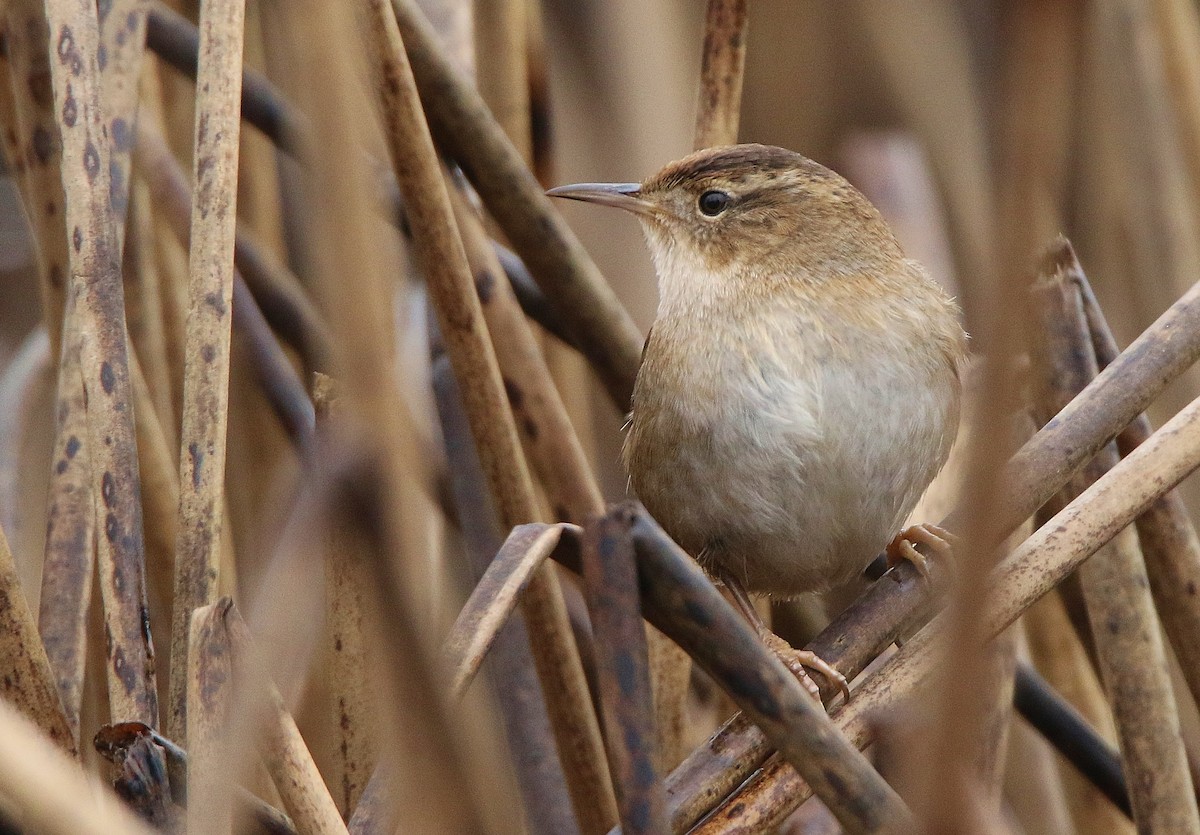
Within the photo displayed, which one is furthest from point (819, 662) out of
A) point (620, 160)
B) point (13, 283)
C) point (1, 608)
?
point (13, 283)

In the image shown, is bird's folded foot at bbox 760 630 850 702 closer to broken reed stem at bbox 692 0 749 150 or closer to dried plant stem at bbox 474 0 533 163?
broken reed stem at bbox 692 0 749 150

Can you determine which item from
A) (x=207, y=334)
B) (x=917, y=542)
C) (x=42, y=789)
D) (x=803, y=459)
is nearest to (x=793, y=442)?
(x=803, y=459)

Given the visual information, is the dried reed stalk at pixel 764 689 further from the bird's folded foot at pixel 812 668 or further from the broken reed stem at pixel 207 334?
the broken reed stem at pixel 207 334

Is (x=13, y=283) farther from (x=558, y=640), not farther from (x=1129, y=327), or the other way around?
(x=1129, y=327)

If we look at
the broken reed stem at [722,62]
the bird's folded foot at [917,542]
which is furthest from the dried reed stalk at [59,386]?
the bird's folded foot at [917,542]

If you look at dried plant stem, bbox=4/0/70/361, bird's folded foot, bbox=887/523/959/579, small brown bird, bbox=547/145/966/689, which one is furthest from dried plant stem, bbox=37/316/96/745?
bird's folded foot, bbox=887/523/959/579

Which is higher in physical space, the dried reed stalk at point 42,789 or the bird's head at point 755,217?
the bird's head at point 755,217

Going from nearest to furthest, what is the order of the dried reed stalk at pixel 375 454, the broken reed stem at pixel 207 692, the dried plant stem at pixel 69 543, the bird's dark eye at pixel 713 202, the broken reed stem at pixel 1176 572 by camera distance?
the dried reed stalk at pixel 375 454
the broken reed stem at pixel 207 692
the dried plant stem at pixel 69 543
the broken reed stem at pixel 1176 572
the bird's dark eye at pixel 713 202
